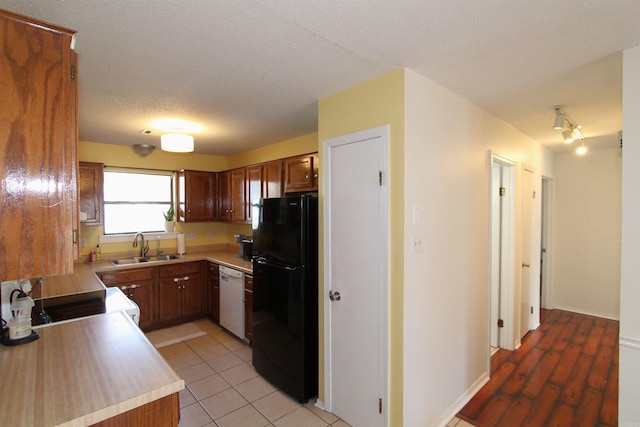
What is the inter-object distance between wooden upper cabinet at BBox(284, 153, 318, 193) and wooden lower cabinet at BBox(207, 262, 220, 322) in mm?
1605

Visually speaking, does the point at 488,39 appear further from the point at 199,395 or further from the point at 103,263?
the point at 103,263

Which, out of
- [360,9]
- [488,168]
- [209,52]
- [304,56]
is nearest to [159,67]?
[209,52]

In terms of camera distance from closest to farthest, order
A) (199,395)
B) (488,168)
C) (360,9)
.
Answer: (360,9) < (199,395) < (488,168)

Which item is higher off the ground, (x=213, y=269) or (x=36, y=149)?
(x=36, y=149)

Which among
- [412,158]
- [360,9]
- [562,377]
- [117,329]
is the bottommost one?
[562,377]

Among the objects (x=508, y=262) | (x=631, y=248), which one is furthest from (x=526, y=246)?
→ (x=631, y=248)

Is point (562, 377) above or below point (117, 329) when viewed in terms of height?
below

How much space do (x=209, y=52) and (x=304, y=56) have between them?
53cm

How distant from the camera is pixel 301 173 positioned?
327 cm

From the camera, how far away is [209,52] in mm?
1708

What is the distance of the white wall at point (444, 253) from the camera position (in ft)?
6.52

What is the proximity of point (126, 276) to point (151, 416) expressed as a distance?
9.76 feet

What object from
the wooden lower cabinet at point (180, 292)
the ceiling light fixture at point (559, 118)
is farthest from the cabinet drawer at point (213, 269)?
the ceiling light fixture at point (559, 118)

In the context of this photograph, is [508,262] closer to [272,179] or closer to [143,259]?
[272,179]
